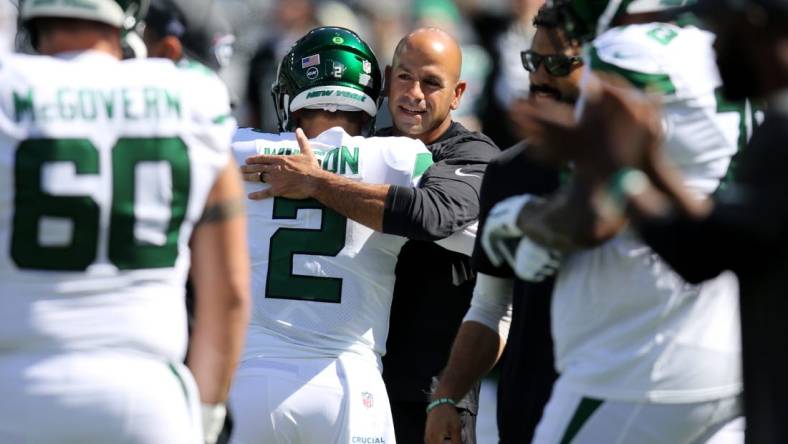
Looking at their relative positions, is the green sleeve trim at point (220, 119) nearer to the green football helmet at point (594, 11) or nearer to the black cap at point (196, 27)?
the green football helmet at point (594, 11)

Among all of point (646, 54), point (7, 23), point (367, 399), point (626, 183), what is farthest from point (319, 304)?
point (7, 23)

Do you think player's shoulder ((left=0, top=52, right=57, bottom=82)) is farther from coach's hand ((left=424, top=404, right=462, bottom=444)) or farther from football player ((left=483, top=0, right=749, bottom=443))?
coach's hand ((left=424, top=404, right=462, bottom=444))

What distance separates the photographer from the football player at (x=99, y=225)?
3.53 metres

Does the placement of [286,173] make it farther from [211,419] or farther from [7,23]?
[7,23]

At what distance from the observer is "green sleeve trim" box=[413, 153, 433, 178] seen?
529 centimetres

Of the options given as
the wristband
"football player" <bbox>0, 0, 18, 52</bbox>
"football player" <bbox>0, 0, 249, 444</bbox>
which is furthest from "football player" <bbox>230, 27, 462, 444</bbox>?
"football player" <bbox>0, 0, 18, 52</bbox>

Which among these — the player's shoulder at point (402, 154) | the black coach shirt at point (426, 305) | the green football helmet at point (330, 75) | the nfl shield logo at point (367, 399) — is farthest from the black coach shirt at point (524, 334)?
the green football helmet at point (330, 75)

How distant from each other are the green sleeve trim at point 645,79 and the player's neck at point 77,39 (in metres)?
1.26

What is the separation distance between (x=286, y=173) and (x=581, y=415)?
71.7 inches

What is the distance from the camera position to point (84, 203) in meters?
3.56

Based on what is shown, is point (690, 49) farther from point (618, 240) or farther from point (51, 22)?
point (51, 22)

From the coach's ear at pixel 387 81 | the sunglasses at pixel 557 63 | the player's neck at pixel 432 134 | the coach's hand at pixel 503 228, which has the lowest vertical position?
the player's neck at pixel 432 134

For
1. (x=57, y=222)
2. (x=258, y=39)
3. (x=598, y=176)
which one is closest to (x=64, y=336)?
(x=57, y=222)

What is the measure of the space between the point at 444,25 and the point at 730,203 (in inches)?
350
